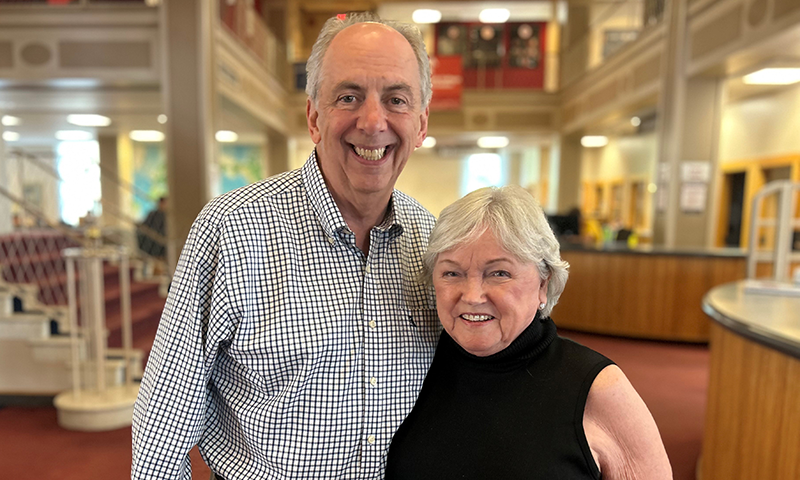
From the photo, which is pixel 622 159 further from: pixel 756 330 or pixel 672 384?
pixel 756 330

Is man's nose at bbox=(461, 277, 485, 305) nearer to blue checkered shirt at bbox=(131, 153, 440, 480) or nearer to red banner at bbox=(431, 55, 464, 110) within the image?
blue checkered shirt at bbox=(131, 153, 440, 480)

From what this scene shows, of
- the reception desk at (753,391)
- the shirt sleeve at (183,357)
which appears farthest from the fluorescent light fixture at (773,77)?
the shirt sleeve at (183,357)

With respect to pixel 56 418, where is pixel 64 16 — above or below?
above

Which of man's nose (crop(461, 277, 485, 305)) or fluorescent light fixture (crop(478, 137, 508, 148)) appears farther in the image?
fluorescent light fixture (crop(478, 137, 508, 148))

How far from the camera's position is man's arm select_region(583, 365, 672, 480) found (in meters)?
1.06

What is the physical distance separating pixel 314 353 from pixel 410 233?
43cm

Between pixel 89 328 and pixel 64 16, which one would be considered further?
pixel 64 16

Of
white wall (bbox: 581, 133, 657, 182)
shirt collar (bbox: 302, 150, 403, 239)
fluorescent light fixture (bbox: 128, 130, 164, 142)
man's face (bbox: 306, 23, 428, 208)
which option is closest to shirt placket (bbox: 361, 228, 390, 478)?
shirt collar (bbox: 302, 150, 403, 239)

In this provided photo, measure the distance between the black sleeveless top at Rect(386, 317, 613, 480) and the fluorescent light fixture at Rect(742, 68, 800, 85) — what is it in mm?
6306

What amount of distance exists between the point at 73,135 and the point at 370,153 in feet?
48.7

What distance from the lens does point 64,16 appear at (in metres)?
6.75

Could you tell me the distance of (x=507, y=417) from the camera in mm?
1136

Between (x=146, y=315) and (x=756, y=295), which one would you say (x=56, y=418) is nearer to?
(x=146, y=315)

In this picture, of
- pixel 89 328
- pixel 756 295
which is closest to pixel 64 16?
pixel 89 328
